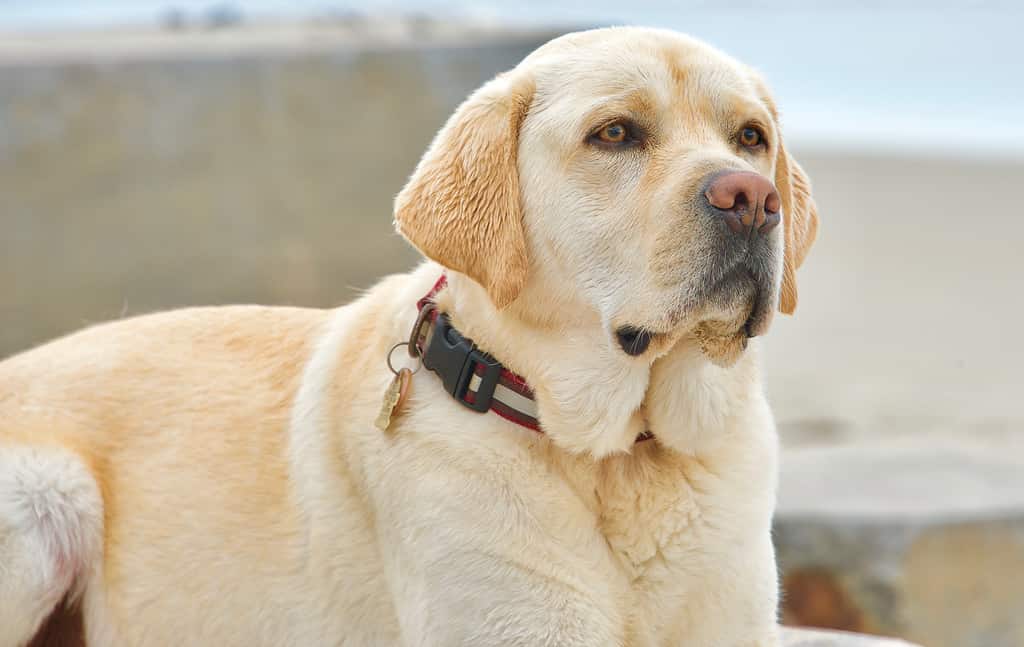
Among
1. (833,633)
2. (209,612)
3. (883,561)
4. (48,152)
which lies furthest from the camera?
(48,152)

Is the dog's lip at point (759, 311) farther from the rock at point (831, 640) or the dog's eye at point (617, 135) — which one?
the rock at point (831, 640)

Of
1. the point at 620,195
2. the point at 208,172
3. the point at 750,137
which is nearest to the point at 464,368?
the point at 620,195

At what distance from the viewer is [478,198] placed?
318 centimetres

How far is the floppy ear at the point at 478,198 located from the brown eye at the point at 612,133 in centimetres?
23

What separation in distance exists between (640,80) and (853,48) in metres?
19.1

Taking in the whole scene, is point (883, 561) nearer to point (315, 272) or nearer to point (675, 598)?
point (675, 598)

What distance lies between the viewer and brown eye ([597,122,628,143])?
3.13m

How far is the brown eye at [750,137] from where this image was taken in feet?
10.7

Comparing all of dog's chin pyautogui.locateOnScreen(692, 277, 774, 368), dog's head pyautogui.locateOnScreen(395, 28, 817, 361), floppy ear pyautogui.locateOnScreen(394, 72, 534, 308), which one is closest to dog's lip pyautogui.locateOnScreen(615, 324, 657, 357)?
dog's head pyautogui.locateOnScreen(395, 28, 817, 361)

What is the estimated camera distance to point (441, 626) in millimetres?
3137

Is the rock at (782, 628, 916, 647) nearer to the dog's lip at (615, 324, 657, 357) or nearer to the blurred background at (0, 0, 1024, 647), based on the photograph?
the blurred background at (0, 0, 1024, 647)

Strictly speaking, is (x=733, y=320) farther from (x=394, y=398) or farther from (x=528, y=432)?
(x=394, y=398)

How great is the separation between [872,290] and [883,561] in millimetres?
6541

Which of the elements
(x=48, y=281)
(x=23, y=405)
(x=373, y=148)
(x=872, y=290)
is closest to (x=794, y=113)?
(x=872, y=290)
